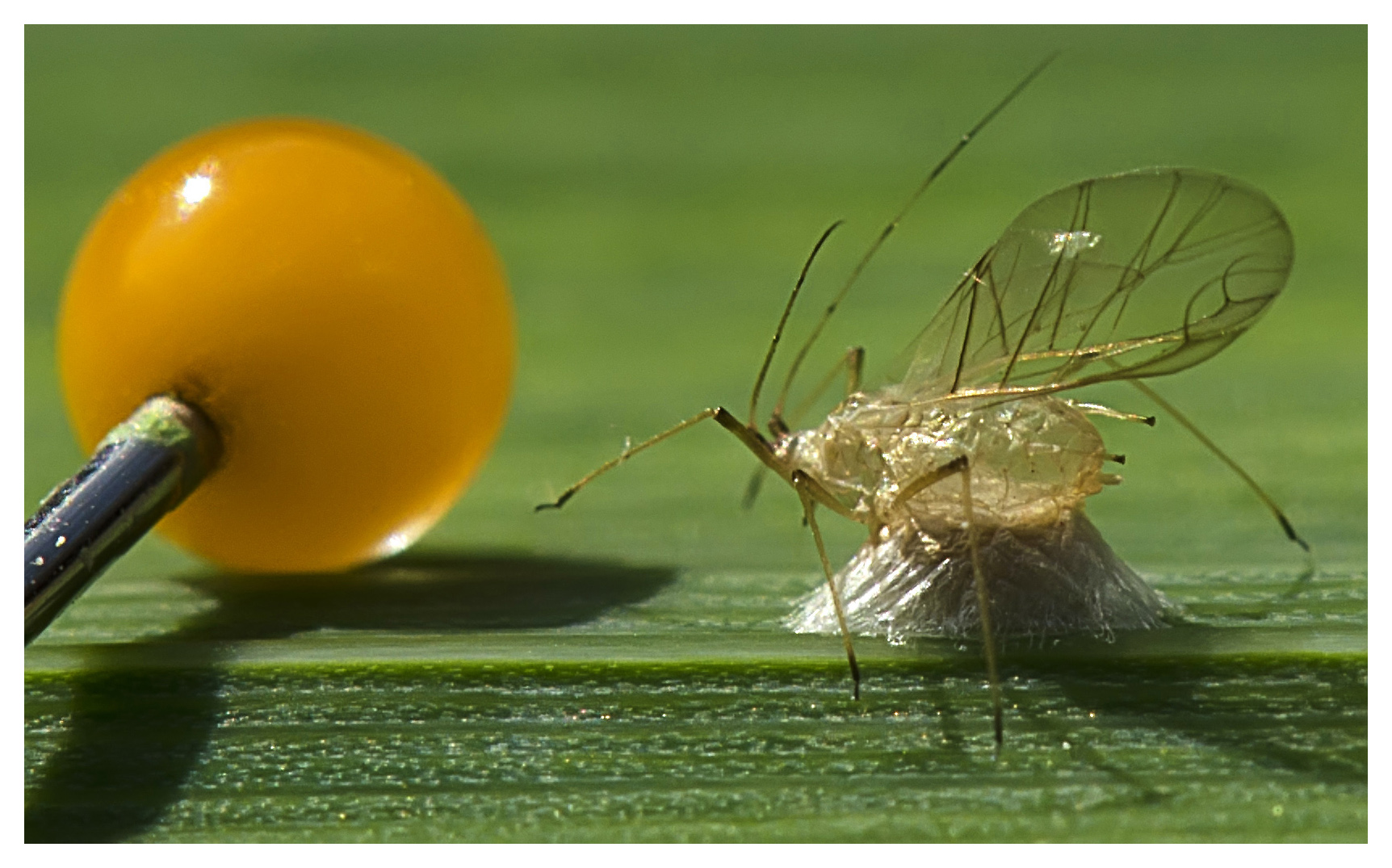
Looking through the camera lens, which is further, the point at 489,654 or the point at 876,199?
the point at 876,199

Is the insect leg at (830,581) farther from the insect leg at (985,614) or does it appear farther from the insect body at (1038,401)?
the insect leg at (985,614)

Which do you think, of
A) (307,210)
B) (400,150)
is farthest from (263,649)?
(400,150)

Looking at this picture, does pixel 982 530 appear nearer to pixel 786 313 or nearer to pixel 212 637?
pixel 786 313

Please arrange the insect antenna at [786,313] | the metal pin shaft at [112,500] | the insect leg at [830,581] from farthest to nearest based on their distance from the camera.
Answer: the insect antenna at [786,313] → the insect leg at [830,581] → the metal pin shaft at [112,500]

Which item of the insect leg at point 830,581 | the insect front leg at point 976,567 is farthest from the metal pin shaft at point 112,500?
the insect front leg at point 976,567

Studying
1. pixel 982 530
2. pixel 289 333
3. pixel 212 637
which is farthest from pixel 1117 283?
pixel 212 637

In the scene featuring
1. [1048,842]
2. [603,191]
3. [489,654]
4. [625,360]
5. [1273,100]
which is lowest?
[1048,842]

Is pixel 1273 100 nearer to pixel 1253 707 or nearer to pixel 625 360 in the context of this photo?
pixel 625 360

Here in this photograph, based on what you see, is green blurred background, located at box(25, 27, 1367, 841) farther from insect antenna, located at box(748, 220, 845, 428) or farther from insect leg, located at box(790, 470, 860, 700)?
insect antenna, located at box(748, 220, 845, 428)

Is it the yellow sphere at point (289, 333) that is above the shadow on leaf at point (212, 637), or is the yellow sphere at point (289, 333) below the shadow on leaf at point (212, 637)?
above
